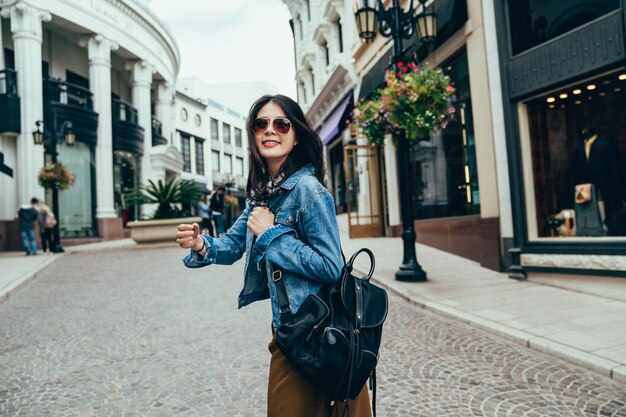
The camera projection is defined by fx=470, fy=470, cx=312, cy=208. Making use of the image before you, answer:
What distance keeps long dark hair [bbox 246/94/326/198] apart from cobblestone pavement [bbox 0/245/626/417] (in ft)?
6.14

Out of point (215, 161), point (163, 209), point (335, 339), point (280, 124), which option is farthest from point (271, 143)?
point (215, 161)

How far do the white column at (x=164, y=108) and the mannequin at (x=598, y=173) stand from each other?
90.0 feet

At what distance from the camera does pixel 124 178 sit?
25.2 meters

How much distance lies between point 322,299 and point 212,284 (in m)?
6.94

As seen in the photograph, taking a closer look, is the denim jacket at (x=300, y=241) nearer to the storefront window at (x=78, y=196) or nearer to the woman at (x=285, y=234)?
the woman at (x=285, y=234)

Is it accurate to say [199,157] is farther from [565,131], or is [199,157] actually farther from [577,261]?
[577,261]

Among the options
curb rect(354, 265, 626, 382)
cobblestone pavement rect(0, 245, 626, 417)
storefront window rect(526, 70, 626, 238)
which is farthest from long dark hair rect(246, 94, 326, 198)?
storefront window rect(526, 70, 626, 238)

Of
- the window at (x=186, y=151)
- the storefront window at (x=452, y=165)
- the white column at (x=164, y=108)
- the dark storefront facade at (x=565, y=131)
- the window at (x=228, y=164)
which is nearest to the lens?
the dark storefront facade at (x=565, y=131)

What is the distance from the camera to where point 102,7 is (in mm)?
23078


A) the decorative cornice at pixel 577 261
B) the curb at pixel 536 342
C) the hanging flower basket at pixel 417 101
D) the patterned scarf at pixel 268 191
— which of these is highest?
the hanging flower basket at pixel 417 101

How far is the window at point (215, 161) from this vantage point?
51934 millimetres

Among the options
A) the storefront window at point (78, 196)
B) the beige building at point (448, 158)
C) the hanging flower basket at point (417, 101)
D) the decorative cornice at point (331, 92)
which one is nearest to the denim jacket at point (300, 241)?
the hanging flower basket at point (417, 101)

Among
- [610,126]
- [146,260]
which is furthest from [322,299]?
[146,260]

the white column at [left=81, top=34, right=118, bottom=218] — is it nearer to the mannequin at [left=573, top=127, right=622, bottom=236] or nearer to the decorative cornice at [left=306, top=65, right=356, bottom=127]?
Result: the decorative cornice at [left=306, top=65, right=356, bottom=127]
